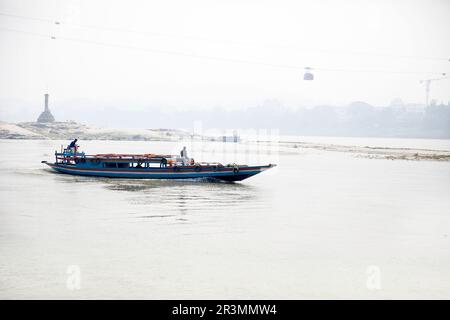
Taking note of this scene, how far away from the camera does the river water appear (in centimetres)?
1623

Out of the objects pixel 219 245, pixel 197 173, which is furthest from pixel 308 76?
pixel 219 245

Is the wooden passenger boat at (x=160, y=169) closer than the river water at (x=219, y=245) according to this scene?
No

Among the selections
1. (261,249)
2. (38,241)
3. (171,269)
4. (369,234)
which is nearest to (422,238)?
(369,234)

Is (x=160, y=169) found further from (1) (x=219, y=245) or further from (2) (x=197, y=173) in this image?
(1) (x=219, y=245)

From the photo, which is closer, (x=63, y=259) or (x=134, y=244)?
(x=63, y=259)

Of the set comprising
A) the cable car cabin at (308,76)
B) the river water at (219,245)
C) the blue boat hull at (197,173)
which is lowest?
the river water at (219,245)

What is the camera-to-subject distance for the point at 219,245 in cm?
2214

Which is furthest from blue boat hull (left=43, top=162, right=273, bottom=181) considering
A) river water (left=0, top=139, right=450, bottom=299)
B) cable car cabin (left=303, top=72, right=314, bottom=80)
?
cable car cabin (left=303, top=72, right=314, bottom=80)

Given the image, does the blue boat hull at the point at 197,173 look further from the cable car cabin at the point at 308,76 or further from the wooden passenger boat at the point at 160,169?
the cable car cabin at the point at 308,76

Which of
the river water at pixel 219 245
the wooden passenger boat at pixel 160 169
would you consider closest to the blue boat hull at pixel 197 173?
the wooden passenger boat at pixel 160 169

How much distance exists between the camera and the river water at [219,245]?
16.2 metres

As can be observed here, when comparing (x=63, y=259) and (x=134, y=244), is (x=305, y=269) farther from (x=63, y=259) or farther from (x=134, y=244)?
(x=63, y=259)

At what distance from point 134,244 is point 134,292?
6576 mm

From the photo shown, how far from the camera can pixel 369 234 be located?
26297mm
